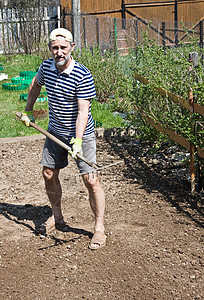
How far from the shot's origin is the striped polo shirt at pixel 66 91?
11.9 feet

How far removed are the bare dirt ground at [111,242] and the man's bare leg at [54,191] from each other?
0.11 metres

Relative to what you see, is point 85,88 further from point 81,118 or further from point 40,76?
point 40,76

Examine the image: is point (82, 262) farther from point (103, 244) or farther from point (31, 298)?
point (31, 298)

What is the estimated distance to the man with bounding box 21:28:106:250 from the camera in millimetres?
3602

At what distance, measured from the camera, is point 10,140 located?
23.5 ft

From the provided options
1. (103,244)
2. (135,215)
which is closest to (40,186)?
(135,215)

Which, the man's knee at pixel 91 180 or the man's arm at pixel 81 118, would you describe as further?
the man's knee at pixel 91 180

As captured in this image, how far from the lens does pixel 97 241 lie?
384 centimetres

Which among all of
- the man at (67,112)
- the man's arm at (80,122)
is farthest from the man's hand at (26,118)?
the man's arm at (80,122)

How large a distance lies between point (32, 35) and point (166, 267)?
13.3m

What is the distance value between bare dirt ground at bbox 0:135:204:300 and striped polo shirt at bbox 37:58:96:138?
0.97 m

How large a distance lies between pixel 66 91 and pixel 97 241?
123cm

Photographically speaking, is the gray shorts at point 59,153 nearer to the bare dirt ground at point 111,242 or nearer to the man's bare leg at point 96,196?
the man's bare leg at point 96,196

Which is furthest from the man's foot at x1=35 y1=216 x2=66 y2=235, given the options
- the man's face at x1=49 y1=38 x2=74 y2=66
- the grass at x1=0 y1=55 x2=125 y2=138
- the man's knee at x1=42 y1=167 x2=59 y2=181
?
the grass at x1=0 y1=55 x2=125 y2=138
